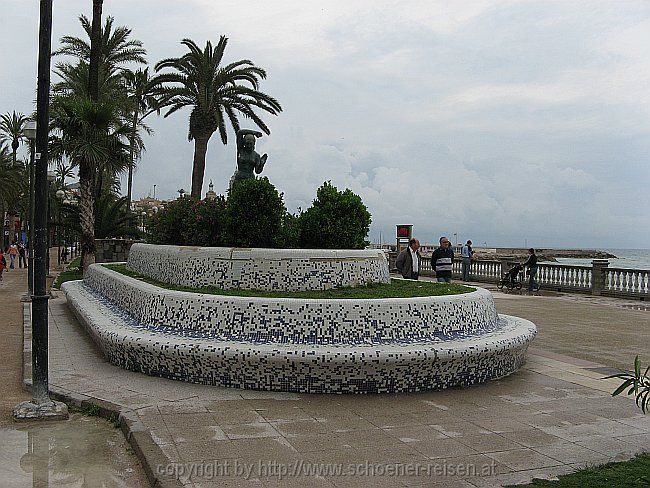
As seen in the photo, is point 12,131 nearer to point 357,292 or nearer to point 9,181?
point 9,181

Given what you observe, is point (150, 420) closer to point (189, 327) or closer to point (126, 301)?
point (189, 327)

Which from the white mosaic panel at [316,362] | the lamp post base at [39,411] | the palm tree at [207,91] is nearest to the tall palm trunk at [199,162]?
the palm tree at [207,91]

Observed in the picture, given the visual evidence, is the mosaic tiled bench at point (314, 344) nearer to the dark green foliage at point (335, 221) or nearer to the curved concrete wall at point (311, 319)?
the curved concrete wall at point (311, 319)

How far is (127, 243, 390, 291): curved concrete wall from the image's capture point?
8422 mm

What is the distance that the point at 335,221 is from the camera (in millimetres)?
9844

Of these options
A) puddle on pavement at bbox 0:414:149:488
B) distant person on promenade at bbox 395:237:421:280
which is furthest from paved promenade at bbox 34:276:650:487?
distant person on promenade at bbox 395:237:421:280

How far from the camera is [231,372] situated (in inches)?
267

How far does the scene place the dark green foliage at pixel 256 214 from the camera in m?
9.69

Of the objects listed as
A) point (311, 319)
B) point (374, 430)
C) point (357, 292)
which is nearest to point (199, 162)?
point (357, 292)

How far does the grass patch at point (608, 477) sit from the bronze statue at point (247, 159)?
8.39 meters

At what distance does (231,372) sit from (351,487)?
2.67 meters

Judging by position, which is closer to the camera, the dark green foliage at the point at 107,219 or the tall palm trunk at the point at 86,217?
the tall palm trunk at the point at 86,217

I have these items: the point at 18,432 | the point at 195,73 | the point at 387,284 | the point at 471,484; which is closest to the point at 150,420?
the point at 18,432

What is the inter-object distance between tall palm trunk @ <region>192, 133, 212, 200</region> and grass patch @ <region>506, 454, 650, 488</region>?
23.2 metres
